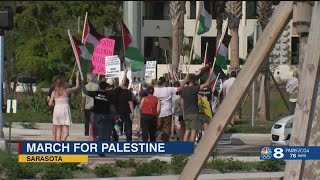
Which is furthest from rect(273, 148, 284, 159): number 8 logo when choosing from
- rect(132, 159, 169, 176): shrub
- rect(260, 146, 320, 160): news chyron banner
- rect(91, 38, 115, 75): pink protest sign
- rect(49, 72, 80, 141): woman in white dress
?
rect(91, 38, 115, 75): pink protest sign

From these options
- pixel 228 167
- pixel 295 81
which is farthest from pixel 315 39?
pixel 295 81

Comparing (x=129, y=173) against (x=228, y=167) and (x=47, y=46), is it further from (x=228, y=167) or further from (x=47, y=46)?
(x=47, y=46)

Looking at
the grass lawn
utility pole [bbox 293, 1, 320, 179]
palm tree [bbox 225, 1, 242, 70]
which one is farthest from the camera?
palm tree [bbox 225, 1, 242, 70]

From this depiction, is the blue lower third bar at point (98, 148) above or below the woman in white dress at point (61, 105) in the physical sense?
above

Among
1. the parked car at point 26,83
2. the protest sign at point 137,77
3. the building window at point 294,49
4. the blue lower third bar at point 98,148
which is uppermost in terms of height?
the blue lower third bar at point 98,148

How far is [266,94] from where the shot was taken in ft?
97.2

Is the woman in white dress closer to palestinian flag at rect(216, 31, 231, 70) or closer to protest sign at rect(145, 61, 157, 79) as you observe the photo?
palestinian flag at rect(216, 31, 231, 70)

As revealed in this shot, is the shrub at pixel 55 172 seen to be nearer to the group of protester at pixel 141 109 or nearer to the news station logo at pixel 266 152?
the news station logo at pixel 266 152

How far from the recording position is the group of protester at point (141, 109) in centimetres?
1816

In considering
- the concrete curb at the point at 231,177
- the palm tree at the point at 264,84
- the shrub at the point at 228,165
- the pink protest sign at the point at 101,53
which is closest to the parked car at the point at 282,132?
the pink protest sign at the point at 101,53

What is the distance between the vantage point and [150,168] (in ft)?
46.1

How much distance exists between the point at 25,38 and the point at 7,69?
159cm

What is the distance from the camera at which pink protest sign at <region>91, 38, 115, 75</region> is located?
24281mm

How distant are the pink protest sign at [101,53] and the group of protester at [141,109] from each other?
7.87ft
